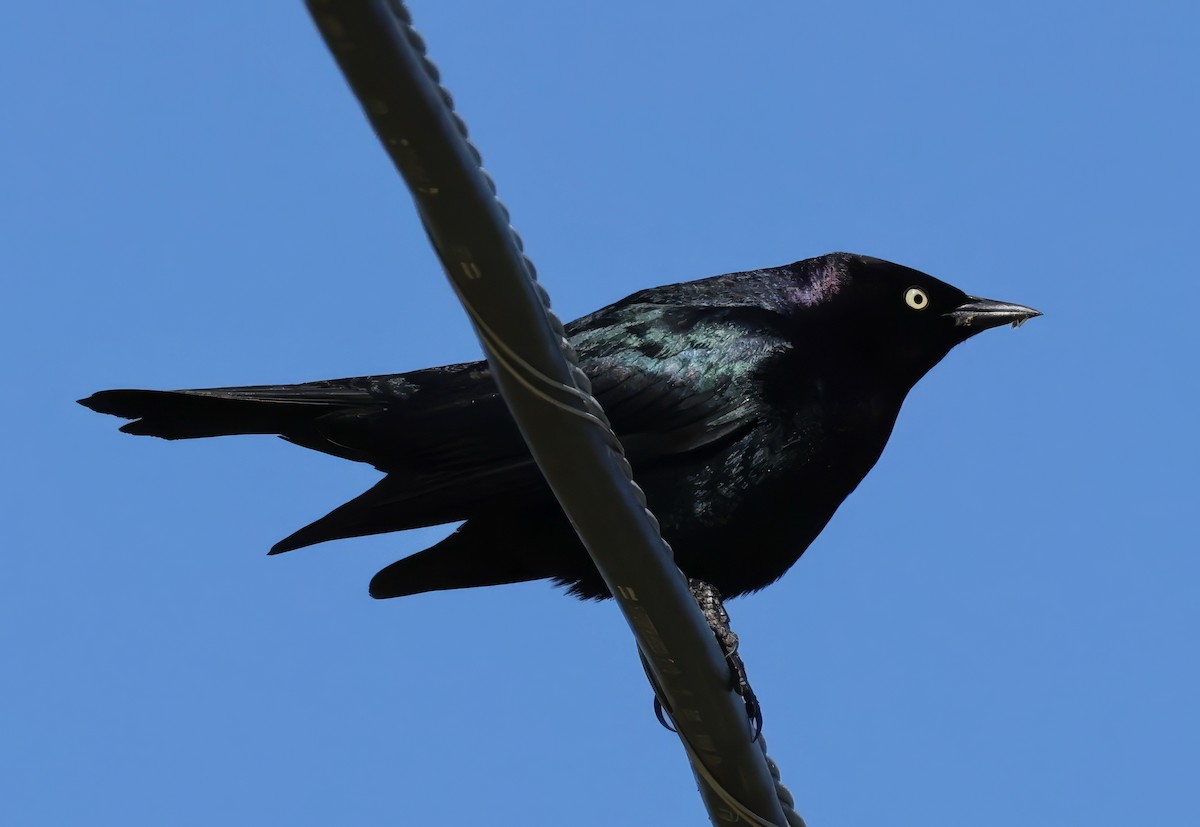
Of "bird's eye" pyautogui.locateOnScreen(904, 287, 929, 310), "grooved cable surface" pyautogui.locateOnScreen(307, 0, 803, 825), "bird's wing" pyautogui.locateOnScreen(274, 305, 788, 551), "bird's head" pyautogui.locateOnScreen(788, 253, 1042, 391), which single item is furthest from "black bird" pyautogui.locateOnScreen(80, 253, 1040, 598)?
"grooved cable surface" pyautogui.locateOnScreen(307, 0, 803, 825)

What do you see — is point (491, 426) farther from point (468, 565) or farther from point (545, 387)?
point (545, 387)

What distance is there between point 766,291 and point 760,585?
114 cm

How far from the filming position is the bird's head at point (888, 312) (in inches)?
237

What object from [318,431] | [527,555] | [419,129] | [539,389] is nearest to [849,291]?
[527,555]

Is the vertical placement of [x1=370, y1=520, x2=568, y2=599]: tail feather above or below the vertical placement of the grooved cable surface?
above

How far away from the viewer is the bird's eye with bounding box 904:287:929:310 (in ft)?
20.6

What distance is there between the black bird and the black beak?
2.72 feet

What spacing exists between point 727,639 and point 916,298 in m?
2.14

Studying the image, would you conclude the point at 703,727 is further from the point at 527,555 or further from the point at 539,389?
the point at 527,555

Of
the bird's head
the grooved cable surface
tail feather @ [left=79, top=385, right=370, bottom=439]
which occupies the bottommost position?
the grooved cable surface

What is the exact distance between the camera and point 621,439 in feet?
17.3

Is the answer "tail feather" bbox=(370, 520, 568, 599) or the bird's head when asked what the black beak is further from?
"tail feather" bbox=(370, 520, 568, 599)

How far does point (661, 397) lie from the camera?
17.7ft

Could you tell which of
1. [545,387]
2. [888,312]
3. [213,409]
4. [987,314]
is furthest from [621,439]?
[545,387]
